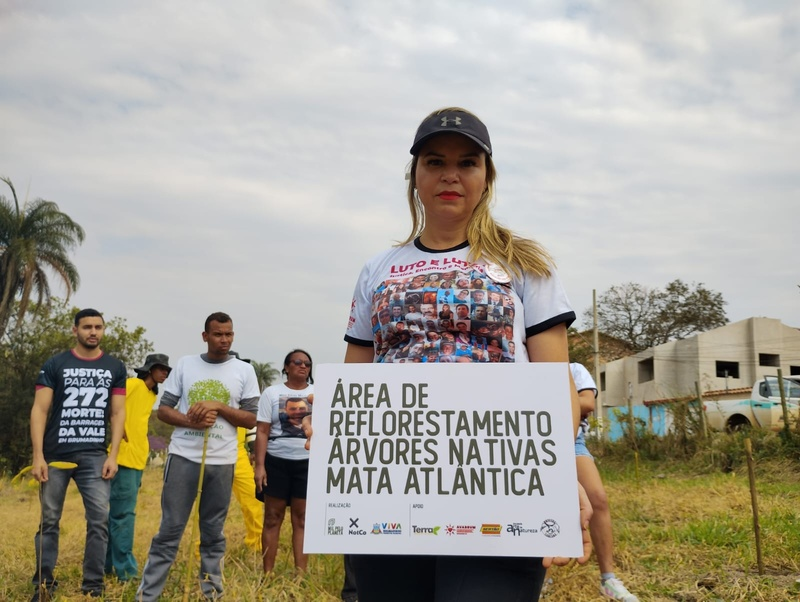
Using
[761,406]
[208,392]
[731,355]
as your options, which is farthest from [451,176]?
[731,355]

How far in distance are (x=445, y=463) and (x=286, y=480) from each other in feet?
14.9

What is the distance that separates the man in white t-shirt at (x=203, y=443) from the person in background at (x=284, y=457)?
0.70 m

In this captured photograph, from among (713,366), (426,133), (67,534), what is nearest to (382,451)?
(426,133)

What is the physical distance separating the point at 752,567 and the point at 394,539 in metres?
4.33

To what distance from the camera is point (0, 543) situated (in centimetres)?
745

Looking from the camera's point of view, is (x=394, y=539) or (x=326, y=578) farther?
(x=326, y=578)

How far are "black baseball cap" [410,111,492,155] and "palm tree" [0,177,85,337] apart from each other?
80.6 ft

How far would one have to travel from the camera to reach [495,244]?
5.85 feet

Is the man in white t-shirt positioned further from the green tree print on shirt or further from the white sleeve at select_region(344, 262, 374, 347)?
the white sleeve at select_region(344, 262, 374, 347)

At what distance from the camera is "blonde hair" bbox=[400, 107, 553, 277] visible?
174 centimetres

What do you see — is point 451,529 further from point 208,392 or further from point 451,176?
point 208,392

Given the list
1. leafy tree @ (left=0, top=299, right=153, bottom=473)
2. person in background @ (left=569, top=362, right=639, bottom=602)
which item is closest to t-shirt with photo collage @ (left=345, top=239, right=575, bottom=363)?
person in background @ (left=569, top=362, right=639, bottom=602)

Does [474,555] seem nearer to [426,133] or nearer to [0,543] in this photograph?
[426,133]

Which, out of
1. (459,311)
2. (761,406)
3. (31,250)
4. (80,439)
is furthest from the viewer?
(31,250)
